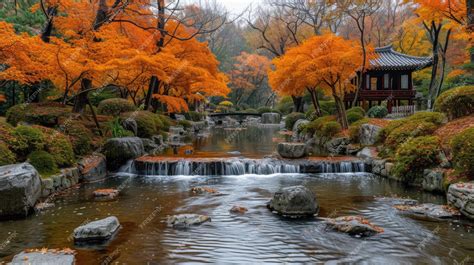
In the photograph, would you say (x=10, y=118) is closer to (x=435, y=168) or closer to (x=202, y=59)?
(x=202, y=59)

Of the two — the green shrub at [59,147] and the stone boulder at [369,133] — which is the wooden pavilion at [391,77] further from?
the green shrub at [59,147]

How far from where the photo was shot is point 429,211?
9742mm

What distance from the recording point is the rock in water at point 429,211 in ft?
30.8

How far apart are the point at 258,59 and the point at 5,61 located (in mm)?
43898

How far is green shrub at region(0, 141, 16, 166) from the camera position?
1075 centimetres

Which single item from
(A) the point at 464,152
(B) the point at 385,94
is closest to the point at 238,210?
(A) the point at 464,152

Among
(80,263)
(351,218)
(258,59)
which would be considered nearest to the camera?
(80,263)

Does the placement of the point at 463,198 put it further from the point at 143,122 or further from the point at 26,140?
the point at 143,122

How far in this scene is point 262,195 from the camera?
39.5 feet

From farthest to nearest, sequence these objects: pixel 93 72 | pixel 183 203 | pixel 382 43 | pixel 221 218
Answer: pixel 382 43 < pixel 93 72 < pixel 183 203 < pixel 221 218

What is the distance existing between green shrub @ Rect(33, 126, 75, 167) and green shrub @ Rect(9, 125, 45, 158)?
1.03ft

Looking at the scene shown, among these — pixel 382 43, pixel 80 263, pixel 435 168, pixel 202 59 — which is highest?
pixel 382 43

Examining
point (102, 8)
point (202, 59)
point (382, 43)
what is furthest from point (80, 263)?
point (382, 43)

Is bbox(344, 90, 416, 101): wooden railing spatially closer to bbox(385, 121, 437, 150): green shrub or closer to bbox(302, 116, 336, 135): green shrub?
bbox(302, 116, 336, 135): green shrub
